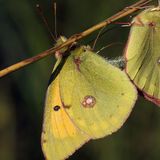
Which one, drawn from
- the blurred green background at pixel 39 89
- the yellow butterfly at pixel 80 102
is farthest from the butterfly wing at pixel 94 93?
the blurred green background at pixel 39 89

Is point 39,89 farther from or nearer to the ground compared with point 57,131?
nearer to the ground

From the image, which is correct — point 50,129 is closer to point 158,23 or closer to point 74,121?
point 74,121

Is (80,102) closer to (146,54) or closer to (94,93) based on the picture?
(94,93)

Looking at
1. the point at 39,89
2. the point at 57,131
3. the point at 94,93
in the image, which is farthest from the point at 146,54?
the point at 39,89

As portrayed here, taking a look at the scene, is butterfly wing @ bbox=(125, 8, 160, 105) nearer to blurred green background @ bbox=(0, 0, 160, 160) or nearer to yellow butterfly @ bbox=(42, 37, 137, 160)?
yellow butterfly @ bbox=(42, 37, 137, 160)

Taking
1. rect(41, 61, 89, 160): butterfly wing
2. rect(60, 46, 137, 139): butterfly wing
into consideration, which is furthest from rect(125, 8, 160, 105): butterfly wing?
rect(41, 61, 89, 160): butterfly wing
